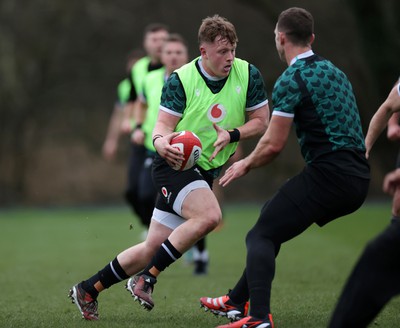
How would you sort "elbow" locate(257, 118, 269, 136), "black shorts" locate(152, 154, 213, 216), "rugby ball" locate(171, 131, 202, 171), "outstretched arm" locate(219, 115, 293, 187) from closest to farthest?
1. "outstretched arm" locate(219, 115, 293, 187)
2. "rugby ball" locate(171, 131, 202, 171)
3. "black shorts" locate(152, 154, 213, 216)
4. "elbow" locate(257, 118, 269, 136)

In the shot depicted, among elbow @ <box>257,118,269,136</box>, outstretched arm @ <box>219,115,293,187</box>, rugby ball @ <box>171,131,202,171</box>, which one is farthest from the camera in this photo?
elbow @ <box>257,118,269,136</box>

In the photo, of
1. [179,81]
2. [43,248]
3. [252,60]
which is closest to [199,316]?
[179,81]

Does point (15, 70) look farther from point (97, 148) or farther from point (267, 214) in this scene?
point (267, 214)

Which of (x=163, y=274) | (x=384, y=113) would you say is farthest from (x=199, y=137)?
(x=163, y=274)

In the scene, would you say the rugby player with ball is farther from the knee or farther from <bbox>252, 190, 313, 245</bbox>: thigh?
<bbox>252, 190, 313, 245</bbox>: thigh

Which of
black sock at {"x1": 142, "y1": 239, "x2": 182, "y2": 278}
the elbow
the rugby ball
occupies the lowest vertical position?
black sock at {"x1": 142, "y1": 239, "x2": 182, "y2": 278}

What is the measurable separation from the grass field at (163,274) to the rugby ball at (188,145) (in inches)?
32.4

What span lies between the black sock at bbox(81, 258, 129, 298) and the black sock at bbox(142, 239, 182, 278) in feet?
1.03

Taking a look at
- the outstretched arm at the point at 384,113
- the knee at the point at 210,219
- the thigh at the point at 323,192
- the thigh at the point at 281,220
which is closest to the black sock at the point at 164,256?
the knee at the point at 210,219

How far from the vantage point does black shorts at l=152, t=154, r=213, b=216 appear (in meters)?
6.25

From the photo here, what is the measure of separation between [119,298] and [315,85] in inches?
122

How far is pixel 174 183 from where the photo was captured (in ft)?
20.6

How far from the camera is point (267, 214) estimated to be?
5562mm

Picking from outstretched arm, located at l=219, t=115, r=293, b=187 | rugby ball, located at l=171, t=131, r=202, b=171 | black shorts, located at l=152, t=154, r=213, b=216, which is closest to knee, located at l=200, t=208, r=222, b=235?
black shorts, located at l=152, t=154, r=213, b=216
